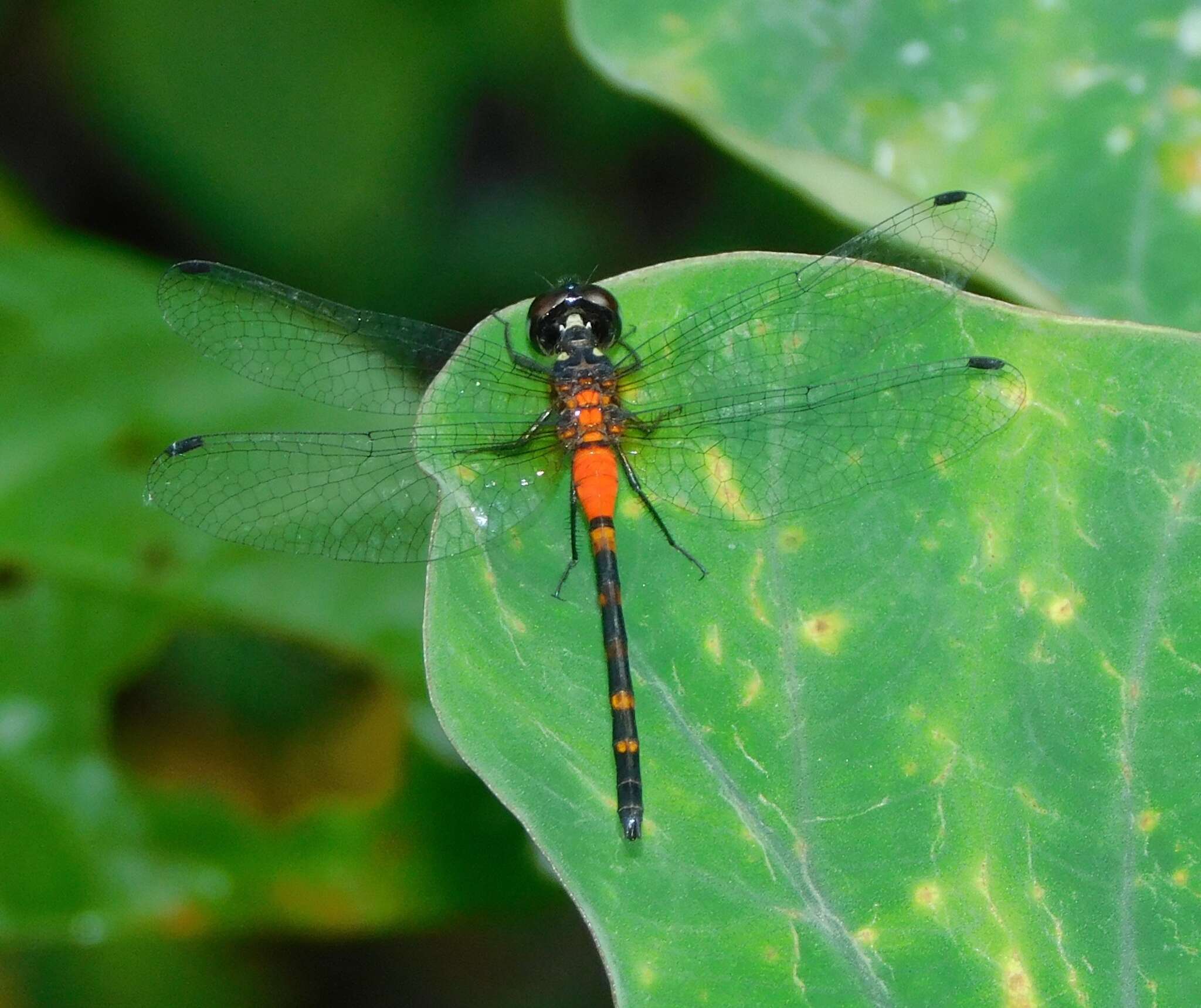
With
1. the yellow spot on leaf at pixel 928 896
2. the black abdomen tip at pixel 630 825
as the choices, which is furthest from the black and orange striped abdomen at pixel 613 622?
the yellow spot on leaf at pixel 928 896

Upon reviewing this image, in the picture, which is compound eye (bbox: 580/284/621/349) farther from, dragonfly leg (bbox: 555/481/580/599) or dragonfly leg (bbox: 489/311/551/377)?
dragonfly leg (bbox: 555/481/580/599)

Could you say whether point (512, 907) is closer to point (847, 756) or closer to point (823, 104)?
point (847, 756)

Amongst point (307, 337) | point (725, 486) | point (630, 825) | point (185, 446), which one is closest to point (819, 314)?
point (725, 486)

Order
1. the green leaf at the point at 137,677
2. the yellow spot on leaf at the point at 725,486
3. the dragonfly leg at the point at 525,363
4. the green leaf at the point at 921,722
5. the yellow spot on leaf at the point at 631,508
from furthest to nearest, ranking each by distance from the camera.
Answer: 1. the green leaf at the point at 137,677
2. the dragonfly leg at the point at 525,363
3. the yellow spot on leaf at the point at 631,508
4. the yellow spot on leaf at the point at 725,486
5. the green leaf at the point at 921,722

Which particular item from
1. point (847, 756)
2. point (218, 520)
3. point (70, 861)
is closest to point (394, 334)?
point (218, 520)

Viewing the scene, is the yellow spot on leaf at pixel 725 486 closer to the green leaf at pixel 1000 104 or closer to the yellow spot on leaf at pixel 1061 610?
the yellow spot on leaf at pixel 1061 610

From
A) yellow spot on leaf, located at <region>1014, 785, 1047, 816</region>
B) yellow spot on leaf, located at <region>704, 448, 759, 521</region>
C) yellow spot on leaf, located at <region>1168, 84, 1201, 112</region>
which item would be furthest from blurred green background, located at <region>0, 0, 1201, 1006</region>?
yellow spot on leaf, located at <region>1014, 785, 1047, 816</region>
